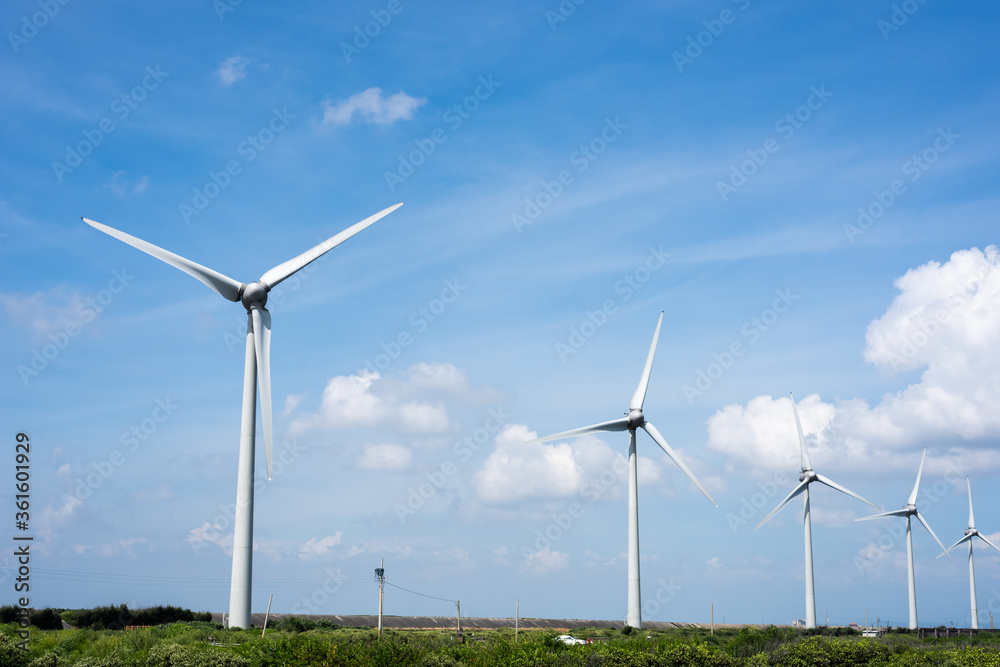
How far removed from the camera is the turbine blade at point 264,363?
137 feet

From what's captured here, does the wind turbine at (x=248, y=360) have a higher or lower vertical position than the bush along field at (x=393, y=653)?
higher

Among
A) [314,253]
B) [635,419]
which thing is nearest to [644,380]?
[635,419]

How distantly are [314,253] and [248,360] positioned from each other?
25.3 ft

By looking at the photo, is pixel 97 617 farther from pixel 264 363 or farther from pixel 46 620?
pixel 264 363

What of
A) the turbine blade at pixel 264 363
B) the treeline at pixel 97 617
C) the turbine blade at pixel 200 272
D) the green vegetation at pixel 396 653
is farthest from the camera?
the treeline at pixel 97 617

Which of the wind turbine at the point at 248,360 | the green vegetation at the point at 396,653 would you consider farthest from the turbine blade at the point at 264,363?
the green vegetation at the point at 396,653

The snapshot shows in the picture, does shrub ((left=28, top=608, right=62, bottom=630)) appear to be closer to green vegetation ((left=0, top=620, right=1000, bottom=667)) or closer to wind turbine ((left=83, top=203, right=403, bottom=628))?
green vegetation ((left=0, top=620, right=1000, bottom=667))

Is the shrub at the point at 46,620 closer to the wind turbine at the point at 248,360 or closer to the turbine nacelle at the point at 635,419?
the wind turbine at the point at 248,360

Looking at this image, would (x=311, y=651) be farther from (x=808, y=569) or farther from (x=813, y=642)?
(x=808, y=569)

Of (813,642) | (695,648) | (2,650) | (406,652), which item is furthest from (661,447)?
(2,650)

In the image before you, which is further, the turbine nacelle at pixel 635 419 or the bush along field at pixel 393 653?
the turbine nacelle at pixel 635 419

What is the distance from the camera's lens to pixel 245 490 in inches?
1784

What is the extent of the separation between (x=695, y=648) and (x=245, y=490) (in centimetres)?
2306

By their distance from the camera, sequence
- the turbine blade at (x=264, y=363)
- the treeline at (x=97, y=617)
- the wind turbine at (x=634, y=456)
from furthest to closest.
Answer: the wind turbine at (x=634, y=456), the treeline at (x=97, y=617), the turbine blade at (x=264, y=363)
